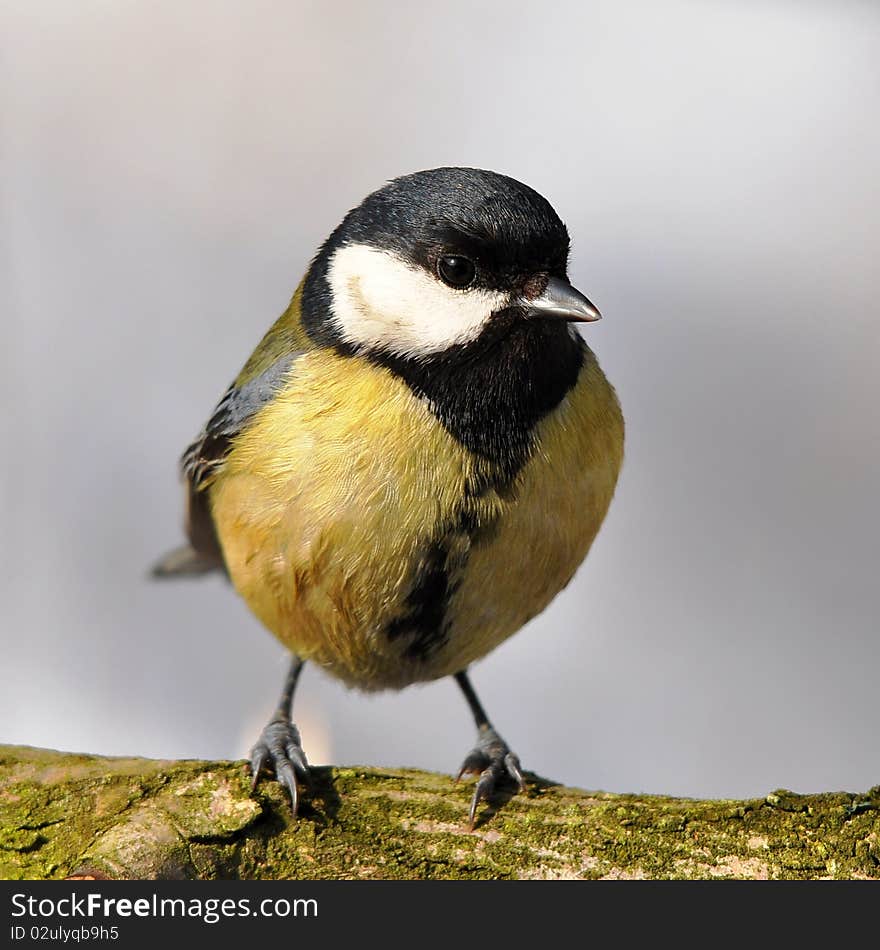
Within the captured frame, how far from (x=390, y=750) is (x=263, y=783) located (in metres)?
1.57

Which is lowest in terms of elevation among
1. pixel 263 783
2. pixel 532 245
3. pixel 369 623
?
pixel 263 783

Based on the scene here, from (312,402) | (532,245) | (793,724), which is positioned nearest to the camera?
(532,245)

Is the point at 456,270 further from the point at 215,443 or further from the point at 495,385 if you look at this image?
the point at 215,443

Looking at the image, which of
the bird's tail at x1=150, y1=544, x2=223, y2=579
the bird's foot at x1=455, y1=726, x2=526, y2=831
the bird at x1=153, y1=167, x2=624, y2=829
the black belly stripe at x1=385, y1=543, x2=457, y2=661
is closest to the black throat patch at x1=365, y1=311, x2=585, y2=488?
the bird at x1=153, y1=167, x2=624, y2=829

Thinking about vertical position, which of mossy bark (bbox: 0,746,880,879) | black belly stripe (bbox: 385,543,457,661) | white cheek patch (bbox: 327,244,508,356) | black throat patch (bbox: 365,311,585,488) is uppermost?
white cheek patch (bbox: 327,244,508,356)

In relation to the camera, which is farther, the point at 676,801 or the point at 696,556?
the point at 696,556

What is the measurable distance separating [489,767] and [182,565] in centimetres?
111

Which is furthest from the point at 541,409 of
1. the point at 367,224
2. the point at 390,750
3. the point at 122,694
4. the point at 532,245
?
the point at 122,694

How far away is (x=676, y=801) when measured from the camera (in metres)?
1.82

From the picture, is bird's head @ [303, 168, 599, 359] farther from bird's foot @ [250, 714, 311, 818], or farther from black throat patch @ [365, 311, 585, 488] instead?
bird's foot @ [250, 714, 311, 818]

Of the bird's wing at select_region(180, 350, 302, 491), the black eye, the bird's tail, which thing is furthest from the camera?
the bird's tail

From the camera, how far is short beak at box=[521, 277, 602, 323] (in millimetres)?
1778

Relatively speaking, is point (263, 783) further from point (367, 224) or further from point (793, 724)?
point (793, 724)

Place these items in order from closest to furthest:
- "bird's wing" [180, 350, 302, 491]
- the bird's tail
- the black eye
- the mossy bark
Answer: the mossy bark < the black eye < "bird's wing" [180, 350, 302, 491] < the bird's tail
